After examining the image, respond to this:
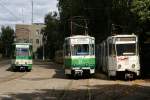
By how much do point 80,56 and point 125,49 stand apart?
411cm

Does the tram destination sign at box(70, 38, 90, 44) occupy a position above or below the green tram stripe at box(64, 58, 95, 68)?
above

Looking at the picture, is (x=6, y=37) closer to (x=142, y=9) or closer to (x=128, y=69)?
(x=142, y=9)

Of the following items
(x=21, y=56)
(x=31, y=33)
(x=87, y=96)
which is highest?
(x=31, y=33)

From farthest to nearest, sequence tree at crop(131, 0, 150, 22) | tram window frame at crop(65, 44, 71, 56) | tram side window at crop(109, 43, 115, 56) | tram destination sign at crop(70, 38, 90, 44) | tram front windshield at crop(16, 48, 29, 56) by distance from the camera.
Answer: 1. tram front windshield at crop(16, 48, 29, 56)
2. tram window frame at crop(65, 44, 71, 56)
3. tram destination sign at crop(70, 38, 90, 44)
4. tree at crop(131, 0, 150, 22)
5. tram side window at crop(109, 43, 115, 56)

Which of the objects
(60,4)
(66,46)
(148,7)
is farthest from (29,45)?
(60,4)

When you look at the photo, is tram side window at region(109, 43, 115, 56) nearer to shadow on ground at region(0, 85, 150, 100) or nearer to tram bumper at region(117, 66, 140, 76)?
tram bumper at region(117, 66, 140, 76)

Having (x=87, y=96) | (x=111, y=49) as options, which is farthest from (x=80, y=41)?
(x=87, y=96)

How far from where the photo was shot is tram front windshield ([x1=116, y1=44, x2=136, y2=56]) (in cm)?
3709

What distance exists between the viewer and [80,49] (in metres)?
40.6

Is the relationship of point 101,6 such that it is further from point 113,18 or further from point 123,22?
point 123,22

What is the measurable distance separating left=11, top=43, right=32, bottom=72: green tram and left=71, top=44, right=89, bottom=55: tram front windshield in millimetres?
15485

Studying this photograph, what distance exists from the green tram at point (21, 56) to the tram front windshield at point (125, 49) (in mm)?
19536

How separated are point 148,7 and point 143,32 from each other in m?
3.23

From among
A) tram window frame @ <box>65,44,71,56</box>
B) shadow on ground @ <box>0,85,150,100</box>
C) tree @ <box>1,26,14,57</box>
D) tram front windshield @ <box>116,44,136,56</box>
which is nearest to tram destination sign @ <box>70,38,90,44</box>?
tram window frame @ <box>65,44,71,56</box>
